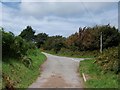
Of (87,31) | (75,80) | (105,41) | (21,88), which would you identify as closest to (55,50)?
(87,31)

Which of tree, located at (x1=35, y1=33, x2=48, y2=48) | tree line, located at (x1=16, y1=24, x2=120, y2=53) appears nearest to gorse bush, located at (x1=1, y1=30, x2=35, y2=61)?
tree line, located at (x1=16, y1=24, x2=120, y2=53)

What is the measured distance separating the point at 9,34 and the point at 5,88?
7.45m

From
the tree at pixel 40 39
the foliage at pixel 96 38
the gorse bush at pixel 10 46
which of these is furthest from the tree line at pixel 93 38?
the tree at pixel 40 39

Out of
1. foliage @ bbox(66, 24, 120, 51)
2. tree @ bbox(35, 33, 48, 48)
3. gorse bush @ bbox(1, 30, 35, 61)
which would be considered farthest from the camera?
tree @ bbox(35, 33, 48, 48)

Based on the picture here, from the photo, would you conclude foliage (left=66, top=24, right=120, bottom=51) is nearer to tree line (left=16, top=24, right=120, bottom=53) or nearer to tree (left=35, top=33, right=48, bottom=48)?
tree line (left=16, top=24, right=120, bottom=53)

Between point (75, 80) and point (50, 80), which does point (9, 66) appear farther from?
point (75, 80)

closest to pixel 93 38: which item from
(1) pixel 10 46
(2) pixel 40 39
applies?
(1) pixel 10 46

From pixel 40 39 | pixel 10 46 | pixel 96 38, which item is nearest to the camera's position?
pixel 10 46

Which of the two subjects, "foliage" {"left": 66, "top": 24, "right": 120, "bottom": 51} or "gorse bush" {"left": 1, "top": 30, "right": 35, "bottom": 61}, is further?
"foliage" {"left": 66, "top": 24, "right": 120, "bottom": 51}

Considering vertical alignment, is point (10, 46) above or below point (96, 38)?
below

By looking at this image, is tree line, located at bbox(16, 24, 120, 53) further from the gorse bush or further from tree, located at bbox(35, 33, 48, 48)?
tree, located at bbox(35, 33, 48, 48)

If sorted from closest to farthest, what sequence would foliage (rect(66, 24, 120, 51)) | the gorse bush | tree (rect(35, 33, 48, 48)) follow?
the gorse bush < foliage (rect(66, 24, 120, 51)) < tree (rect(35, 33, 48, 48))

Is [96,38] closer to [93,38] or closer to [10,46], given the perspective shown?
[93,38]

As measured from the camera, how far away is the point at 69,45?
59.1 meters
